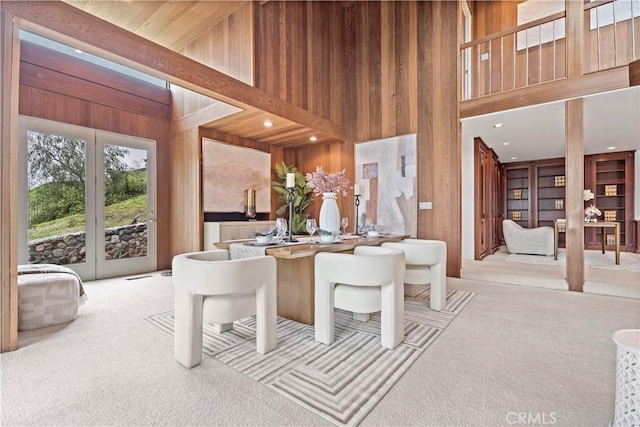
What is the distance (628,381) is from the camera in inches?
41.6

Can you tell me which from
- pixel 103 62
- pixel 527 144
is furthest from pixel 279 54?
pixel 527 144

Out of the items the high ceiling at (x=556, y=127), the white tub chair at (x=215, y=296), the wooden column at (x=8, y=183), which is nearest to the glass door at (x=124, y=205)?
the wooden column at (x=8, y=183)

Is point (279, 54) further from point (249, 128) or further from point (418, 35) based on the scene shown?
point (418, 35)

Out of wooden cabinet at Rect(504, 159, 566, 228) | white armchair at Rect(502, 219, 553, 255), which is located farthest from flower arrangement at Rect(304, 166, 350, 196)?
wooden cabinet at Rect(504, 159, 566, 228)

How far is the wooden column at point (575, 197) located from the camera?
3.35 m

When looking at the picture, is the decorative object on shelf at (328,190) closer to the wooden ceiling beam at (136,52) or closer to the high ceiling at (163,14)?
the wooden ceiling beam at (136,52)

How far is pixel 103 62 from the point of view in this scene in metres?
4.12

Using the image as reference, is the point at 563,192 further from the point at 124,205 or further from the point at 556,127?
the point at 124,205

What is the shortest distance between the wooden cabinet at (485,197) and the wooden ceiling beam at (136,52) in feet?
12.7

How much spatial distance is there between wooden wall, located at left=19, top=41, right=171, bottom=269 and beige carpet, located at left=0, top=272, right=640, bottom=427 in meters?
2.88

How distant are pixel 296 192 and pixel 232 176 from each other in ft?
4.11

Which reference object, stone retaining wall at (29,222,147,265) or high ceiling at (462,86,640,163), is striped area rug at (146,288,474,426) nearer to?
stone retaining wall at (29,222,147,265)

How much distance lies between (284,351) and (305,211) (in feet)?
14.1

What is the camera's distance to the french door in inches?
138
